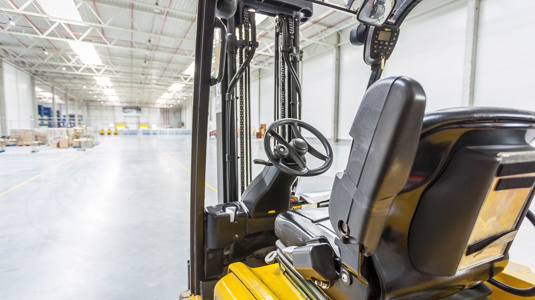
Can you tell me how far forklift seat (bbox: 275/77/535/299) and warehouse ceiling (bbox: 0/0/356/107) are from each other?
11483 millimetres

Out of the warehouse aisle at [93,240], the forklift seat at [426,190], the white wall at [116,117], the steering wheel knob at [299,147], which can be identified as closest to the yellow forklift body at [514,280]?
the forklift seat at [426,190]

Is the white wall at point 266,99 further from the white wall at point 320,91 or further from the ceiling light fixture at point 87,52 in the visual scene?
the ceiling light fixture at point 87,52

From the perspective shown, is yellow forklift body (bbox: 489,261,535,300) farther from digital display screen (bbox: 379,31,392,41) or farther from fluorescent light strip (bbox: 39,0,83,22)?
fluorescent light strip (bbox: 39,0,83,22)

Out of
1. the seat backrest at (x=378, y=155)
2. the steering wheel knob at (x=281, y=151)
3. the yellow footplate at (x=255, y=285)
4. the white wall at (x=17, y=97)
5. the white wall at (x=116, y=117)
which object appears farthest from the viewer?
the white wall at (x=116, y=117)

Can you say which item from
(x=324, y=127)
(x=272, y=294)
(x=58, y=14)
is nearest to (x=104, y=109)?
(x=58, y=14)

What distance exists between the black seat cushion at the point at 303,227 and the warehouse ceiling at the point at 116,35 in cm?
1097

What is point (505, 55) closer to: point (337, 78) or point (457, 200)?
point (337, 78)

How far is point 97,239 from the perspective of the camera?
3.12m

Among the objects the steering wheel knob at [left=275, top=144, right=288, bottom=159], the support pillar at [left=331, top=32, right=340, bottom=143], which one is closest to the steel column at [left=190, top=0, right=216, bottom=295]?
the steering wheel knob at [left=275, top=144, right=288, bottom=159]

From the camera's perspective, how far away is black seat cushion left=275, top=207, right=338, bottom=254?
131 centimetres

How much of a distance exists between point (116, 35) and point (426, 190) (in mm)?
16834

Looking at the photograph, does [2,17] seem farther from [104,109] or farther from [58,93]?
[104,109]

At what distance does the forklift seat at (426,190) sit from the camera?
2.30 ft

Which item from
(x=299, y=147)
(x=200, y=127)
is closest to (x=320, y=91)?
(x=299, y=147)
